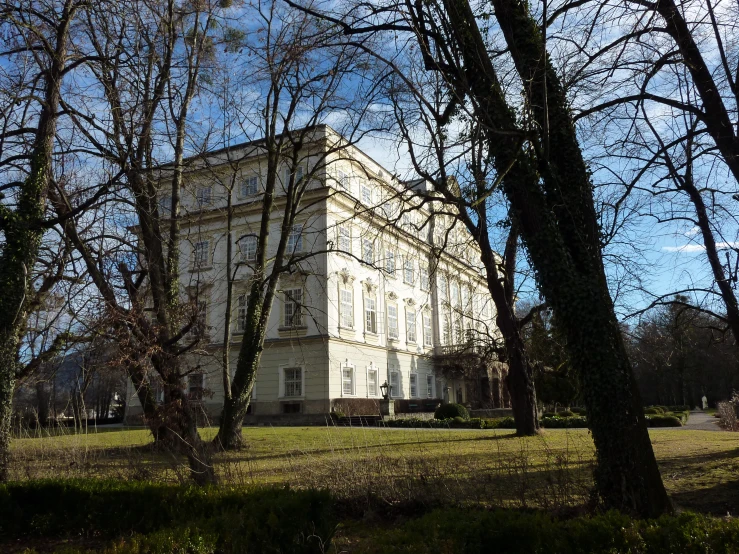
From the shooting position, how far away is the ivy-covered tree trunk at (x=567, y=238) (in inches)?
222

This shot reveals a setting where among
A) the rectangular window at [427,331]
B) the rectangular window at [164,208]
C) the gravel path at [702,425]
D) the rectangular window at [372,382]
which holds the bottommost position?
the gravel path at [702,425]

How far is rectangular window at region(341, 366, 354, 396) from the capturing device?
101 feet

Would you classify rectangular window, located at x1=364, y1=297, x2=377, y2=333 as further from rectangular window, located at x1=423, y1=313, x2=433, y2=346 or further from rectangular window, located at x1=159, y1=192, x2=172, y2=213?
rectangular window, located at x1=159, y1=192, x2=172, y2=213

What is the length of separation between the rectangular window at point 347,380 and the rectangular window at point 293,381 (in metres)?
2.43

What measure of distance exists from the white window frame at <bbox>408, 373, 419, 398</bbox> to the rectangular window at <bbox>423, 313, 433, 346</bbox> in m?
3.47

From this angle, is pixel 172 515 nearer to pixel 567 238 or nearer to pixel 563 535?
pixel 563 535

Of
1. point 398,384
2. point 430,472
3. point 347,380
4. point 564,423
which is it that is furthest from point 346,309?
point 430,472

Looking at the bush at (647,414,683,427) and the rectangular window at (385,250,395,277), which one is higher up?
the rectangular window at (385,250,395,277)

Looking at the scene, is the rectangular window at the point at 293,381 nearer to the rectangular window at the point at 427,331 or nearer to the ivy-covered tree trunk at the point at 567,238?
the rectangular window at the point at 427,331

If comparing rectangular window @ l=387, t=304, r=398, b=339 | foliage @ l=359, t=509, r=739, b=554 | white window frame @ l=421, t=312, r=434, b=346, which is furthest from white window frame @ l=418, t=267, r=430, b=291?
white window frame @ l=421, t=312, r=434, b=346

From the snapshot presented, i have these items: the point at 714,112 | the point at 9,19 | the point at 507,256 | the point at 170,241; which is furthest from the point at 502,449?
the point at 9,19

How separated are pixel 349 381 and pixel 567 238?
1013 inches

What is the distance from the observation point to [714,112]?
853 cm

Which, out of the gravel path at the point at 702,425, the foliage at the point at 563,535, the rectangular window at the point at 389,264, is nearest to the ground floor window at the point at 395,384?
the rectangular window at the point at 389,264
